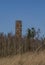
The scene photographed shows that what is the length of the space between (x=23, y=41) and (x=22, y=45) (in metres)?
0.39

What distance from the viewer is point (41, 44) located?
866 inches

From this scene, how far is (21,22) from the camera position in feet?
76.9

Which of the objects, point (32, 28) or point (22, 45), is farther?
point (32, 28)

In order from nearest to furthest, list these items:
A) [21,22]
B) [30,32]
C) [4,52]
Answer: [4,52], [21,22], [30,32]

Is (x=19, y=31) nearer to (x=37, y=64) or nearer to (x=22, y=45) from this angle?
(x=22, y=45)

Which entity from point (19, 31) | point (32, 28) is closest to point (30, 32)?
point (32, 28)

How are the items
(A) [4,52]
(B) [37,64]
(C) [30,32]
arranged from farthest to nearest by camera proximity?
(C) [30,32], (A) [4,52], (B) [37,64]

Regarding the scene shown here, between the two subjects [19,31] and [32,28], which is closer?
[19,31]

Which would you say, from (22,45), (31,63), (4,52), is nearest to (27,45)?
(22,45)

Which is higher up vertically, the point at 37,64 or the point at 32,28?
the point at 32,28

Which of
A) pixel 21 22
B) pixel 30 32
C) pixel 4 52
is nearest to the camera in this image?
pixel 4 52

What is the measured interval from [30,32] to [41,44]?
3.38 meters

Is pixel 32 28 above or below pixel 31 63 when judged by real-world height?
above

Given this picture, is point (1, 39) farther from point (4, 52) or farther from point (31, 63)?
point (31, 63)
